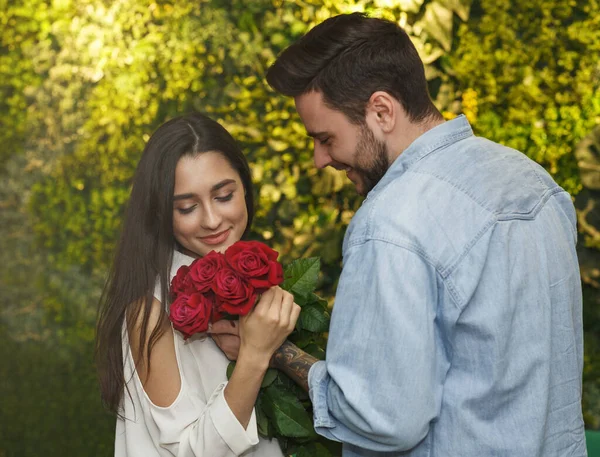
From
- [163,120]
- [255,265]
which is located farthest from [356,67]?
[163,120]

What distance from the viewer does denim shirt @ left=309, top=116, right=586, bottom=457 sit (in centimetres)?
126

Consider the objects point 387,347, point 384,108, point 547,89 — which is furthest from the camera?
point 547,89

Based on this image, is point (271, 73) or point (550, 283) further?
point (271, 73)

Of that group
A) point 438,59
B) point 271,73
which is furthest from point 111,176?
point 271,73

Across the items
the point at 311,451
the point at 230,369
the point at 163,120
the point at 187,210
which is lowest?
the point at 311,451

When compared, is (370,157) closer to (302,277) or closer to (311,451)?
(302,277)

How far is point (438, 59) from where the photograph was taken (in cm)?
354

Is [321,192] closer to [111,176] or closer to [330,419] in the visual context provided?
[111,176]

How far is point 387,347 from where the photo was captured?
1.26 metres

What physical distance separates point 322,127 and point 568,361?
27.5 inches

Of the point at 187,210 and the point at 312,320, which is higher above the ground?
the point at 187,210

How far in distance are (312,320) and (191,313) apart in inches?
12.8

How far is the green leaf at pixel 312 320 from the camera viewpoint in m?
1.81

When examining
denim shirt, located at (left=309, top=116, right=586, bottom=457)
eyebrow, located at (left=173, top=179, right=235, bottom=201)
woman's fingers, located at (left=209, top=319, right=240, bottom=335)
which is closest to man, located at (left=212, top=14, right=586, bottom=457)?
denim shirt, located at (left=309, top=116, right=586, bottom=457)
